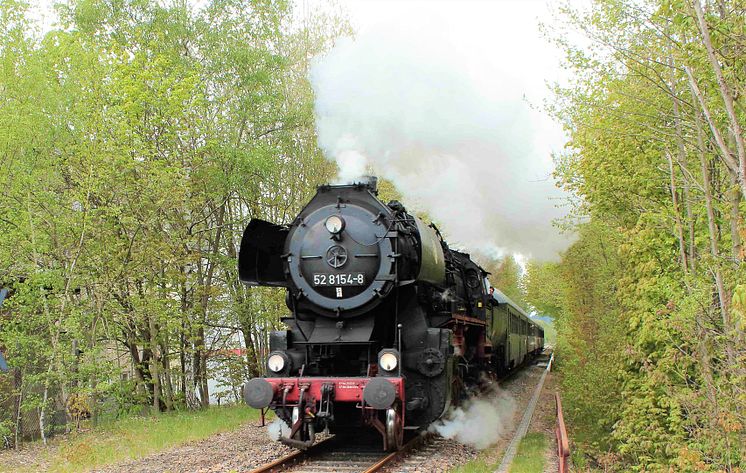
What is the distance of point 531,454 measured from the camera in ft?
27.9

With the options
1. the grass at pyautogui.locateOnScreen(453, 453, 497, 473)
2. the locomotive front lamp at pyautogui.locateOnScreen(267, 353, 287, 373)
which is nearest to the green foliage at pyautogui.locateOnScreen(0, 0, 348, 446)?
the locomotive front lamp at pyautogui.locateOnScreen(267, 353, 287, 373)

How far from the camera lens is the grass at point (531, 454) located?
7512mm

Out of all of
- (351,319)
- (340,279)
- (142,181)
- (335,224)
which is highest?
(142,181)

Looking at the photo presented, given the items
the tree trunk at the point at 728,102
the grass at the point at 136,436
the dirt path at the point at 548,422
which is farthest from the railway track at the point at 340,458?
the tree trunk at the point at 728,102

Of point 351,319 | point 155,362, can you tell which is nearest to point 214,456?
point 351,319

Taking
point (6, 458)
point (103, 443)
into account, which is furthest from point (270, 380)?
point (6, 458)

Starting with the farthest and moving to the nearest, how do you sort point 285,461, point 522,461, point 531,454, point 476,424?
point 476,424
point 531,454
point 522,461
point 285,461

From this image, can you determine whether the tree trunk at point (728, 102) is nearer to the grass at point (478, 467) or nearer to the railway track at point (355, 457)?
the grass at point (478, 467)

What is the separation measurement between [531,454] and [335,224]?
3.96m

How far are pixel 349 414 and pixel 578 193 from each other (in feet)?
20.4

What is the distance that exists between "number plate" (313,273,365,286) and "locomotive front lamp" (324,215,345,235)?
535mm

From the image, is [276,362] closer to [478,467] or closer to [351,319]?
[351,319]

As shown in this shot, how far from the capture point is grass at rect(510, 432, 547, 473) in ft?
24.6

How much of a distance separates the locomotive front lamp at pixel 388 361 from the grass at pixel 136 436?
3.49 meters
